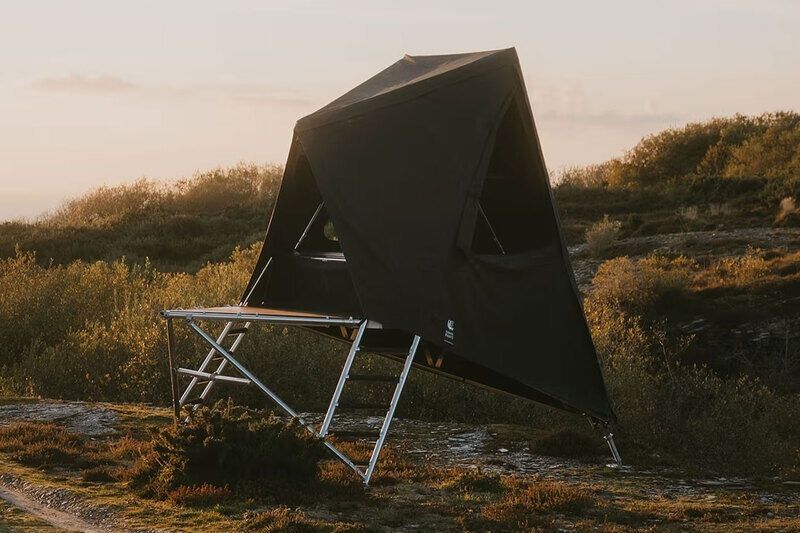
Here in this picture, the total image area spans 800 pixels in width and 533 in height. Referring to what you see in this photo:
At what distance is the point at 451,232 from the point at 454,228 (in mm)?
44

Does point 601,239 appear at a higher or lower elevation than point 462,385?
higher

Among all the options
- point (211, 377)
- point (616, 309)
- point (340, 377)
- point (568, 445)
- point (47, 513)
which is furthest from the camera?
point (616, 309)

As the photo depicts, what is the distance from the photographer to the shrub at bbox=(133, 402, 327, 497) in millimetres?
8750

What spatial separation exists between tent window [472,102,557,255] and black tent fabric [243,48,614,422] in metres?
0.01

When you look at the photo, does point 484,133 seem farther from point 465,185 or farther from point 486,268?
point 486,268

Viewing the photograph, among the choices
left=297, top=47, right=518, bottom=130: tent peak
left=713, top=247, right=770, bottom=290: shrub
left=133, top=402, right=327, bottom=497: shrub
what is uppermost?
left=297, top=47, right=518, bottom=130: tent peak

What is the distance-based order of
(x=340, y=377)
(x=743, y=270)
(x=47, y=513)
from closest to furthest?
(x=47, y=513) → (x=340, y=377) → (x=743, y=270)

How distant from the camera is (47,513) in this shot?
8.31 metres

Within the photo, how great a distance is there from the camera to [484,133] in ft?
32.2

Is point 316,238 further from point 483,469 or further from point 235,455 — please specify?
point 235,455

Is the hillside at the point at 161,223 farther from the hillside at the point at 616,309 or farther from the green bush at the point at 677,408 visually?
the green bush at the point at 677,408

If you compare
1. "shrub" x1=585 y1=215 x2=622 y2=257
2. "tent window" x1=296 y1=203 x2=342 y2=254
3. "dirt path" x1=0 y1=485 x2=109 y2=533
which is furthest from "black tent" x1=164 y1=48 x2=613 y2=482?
"shrub" x1=585 y1=215 x2=622 y2=257

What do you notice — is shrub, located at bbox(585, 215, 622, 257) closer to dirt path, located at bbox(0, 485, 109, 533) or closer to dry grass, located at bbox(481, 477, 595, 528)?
dry grass, located at bbox(481, 477, 595, 528)

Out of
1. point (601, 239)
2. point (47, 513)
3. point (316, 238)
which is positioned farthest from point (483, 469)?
point (601, 239)
